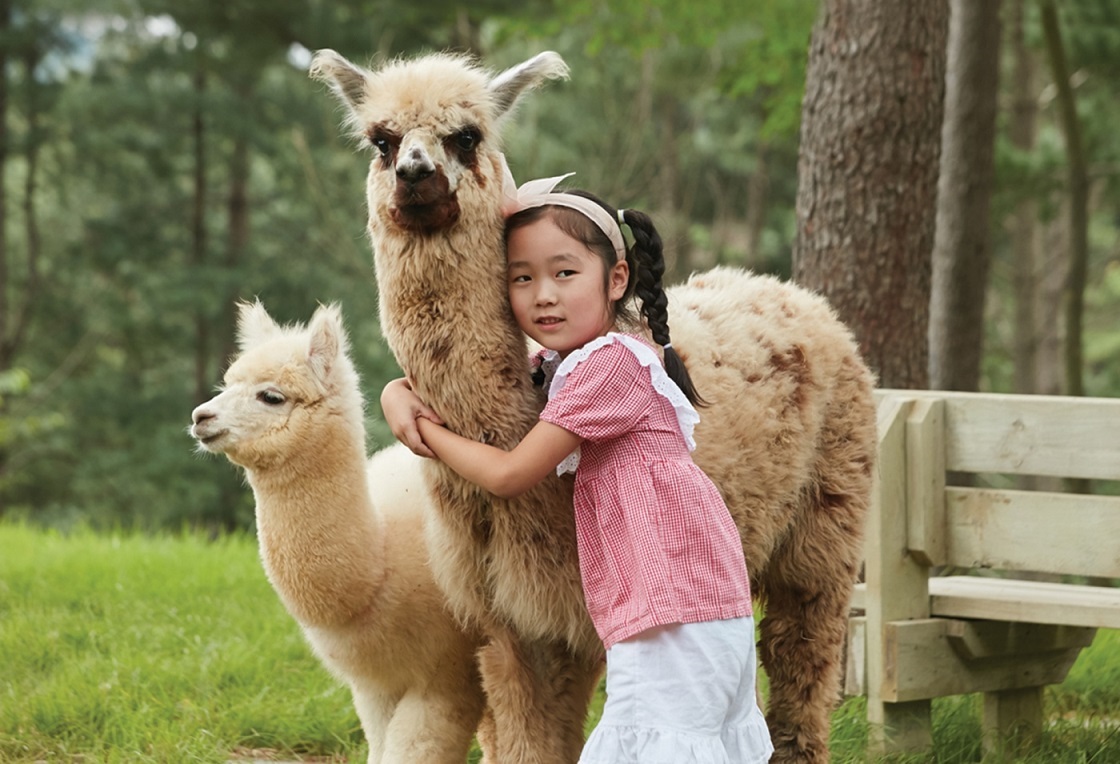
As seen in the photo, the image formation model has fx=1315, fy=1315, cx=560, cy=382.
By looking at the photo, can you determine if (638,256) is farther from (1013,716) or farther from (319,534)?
(1013,716)

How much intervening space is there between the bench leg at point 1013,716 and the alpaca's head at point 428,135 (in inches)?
109

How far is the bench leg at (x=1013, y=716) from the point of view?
15.4 ft

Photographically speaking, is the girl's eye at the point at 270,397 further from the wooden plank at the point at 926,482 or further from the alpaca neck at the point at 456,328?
the wooden plank at the point at 926,482

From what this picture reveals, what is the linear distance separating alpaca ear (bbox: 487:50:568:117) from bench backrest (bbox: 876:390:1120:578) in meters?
1.83

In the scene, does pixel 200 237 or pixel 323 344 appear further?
pixel 200 237

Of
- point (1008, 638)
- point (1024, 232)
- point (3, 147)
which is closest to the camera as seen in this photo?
point (1008, 638)

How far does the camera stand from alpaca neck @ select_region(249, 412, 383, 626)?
386 centimetres

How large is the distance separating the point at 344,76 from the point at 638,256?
0.91 metres

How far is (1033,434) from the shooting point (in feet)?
14.1

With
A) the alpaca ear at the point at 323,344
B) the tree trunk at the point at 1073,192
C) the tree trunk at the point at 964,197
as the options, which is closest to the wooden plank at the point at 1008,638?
the alpaca ear at the point at 323,344

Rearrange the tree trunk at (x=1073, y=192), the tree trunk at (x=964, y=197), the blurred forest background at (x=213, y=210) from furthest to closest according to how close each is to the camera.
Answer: the blurred forest background at (x=213, y=210)
the tree trunk at (x=1073, y=192)
the tree trunk at (x=964, y=197)

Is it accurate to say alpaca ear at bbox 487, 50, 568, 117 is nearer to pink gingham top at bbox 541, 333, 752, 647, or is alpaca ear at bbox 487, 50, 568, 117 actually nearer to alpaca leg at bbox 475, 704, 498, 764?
pink gingham top at bbox 541, 333, 752, 647

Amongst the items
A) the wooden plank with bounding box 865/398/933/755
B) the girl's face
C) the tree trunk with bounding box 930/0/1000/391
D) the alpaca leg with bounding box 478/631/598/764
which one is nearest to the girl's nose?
the girl's face

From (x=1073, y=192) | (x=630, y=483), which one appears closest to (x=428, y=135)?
→ (x=630, y=483)
